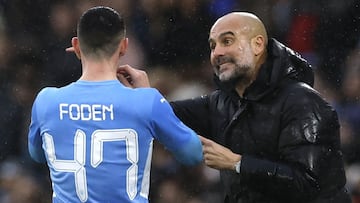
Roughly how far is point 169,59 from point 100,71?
3.42m

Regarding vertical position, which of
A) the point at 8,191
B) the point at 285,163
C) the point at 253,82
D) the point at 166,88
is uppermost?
the point at 253,82

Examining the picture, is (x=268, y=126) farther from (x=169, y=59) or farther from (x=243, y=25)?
(x=169, y=59)

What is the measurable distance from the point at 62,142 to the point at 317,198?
1.27 m

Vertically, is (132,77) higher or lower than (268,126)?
higher

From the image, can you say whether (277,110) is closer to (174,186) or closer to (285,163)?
(285,163)

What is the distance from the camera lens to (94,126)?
3271 mm

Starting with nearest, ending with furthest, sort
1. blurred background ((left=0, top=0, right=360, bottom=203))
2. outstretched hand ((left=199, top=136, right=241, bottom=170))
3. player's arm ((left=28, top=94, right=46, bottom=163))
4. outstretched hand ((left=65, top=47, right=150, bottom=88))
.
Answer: player's arm ((left=28, top=94, right=46, bottom=163)) → outstretched hand ((left=65, top=47, right=150, bottom=88)) → outstretched hand ((left=199, top=136, right=241, bottom=170)) → blurred background ((left=0, top=0, right=360, bottom=203))

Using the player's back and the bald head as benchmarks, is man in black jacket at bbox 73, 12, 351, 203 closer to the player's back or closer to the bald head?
the bald head

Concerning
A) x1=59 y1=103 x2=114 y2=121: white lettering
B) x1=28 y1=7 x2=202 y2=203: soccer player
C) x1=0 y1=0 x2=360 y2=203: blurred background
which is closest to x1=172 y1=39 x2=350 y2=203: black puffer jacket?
x1=28 y1=7 x2=202 y2=203: soccer player

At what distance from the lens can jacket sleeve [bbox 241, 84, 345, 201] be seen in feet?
12.8

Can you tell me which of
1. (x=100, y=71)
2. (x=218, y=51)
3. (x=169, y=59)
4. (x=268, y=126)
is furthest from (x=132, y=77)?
(x=169, y=59)

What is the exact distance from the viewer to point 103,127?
3.27 meters

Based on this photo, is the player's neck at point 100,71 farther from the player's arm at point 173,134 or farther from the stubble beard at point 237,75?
the stubble beard at point 237,75

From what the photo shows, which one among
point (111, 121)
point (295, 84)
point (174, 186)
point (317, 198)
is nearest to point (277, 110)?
point (295, 84)
